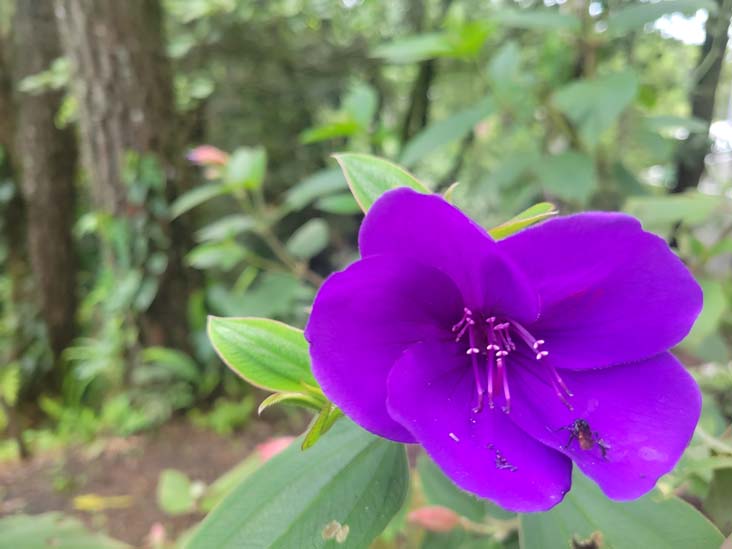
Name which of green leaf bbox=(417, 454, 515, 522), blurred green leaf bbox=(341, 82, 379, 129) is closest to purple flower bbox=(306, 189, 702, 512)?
green leaf bbox=(417, 454, 515, 522)

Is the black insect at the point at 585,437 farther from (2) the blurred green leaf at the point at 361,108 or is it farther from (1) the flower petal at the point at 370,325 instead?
(2) the blurred green leaf at the point at 361,108

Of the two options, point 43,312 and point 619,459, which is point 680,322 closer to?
point 619,459

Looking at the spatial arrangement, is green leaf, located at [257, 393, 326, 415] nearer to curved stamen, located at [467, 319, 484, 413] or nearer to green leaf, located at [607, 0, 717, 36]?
curved stamen, located at [467, 319, 484, 413]

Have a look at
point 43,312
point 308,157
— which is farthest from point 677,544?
point 43,312

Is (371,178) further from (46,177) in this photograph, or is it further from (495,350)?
(46,177)

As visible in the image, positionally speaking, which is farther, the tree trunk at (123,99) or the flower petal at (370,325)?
the tree trunk at (123,99)

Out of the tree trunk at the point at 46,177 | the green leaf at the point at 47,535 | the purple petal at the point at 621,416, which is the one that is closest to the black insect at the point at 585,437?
the purple petal at the point at 621,416

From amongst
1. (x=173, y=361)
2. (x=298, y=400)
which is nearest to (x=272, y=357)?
(x=298, y=400)
